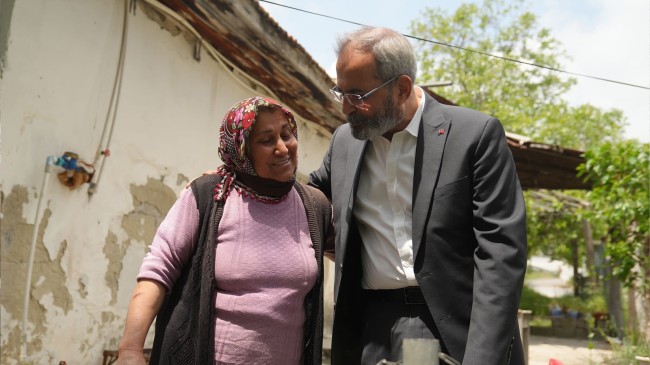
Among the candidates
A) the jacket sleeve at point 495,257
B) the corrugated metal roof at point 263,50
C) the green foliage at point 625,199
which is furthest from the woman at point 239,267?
the green foliage at point 625,199

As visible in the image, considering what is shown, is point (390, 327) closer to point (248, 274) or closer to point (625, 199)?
point (248, 274)

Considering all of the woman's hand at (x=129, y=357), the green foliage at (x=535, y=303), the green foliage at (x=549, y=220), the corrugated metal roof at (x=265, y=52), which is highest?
the green foliage at (x=549, y=220)

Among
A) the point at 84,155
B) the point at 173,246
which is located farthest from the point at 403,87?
the point at 84,155

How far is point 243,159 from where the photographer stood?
2.06 m

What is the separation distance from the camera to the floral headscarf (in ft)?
6.73

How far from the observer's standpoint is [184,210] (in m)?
2.03

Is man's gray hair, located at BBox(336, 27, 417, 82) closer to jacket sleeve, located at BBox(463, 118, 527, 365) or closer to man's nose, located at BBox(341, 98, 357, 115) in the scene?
man's nose, located at BBox(341, 98, 357, 115)

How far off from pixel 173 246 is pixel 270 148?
443 mm

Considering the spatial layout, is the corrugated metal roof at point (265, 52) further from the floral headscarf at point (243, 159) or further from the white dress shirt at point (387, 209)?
the white dress shirt at point (387, 209)

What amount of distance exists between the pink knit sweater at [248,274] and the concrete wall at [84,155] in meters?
1.66

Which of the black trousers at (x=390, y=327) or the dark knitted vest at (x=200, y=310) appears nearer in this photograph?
the dark knitted vest at (x=200, y=310)

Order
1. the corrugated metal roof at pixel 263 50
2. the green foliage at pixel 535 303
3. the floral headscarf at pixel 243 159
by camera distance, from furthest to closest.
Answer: the green foliage at pixel 535 303 → the corrugated metal roof at pixel 263 50 → the floral headscarf at pixel 243 159

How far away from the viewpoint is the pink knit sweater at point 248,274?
194 centimetres

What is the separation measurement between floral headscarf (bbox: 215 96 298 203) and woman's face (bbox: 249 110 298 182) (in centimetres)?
2
